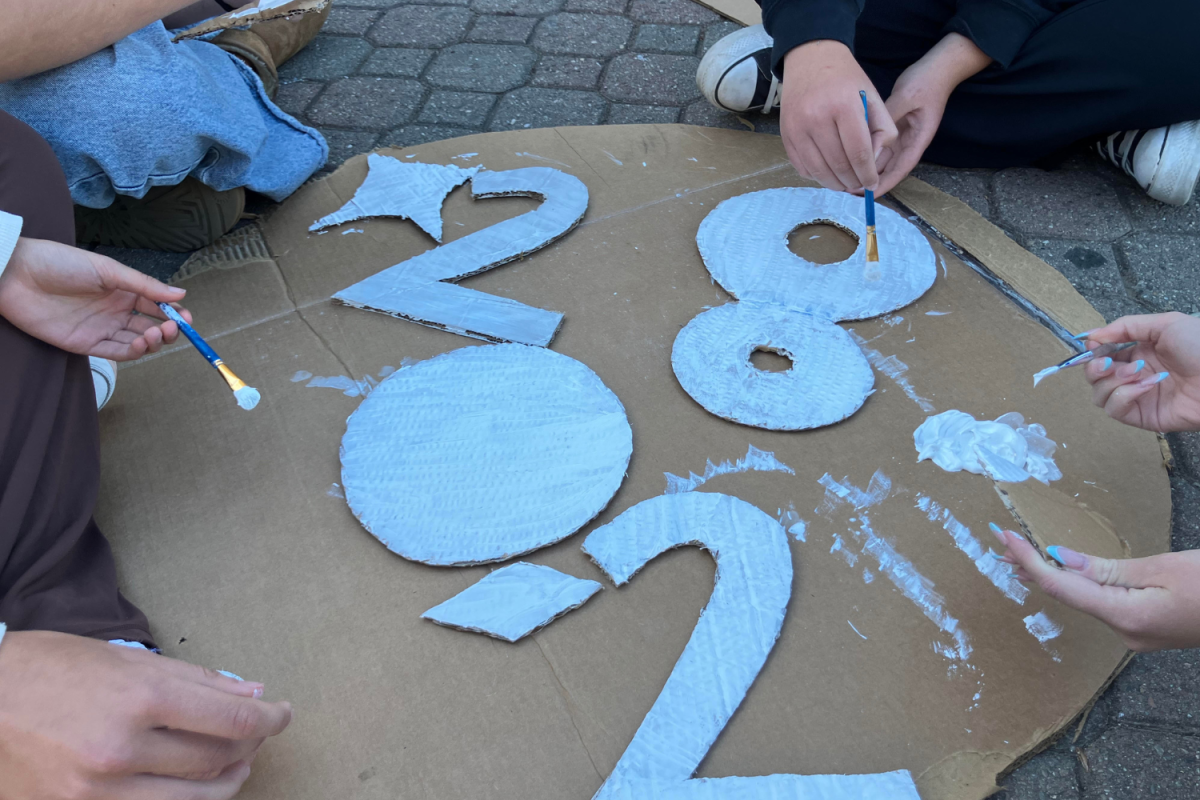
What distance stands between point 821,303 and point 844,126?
35 cm

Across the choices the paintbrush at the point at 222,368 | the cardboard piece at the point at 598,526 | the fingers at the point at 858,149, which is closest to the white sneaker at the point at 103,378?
the cardboard piece at the point at 598,526

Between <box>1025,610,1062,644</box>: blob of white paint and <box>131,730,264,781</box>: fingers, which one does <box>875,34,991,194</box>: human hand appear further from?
<box>131,730,264,781</box>: fingers

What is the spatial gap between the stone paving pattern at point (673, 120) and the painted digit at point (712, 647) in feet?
1.16

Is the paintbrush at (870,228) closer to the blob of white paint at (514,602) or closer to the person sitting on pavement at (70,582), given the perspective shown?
the blob of white paint at (514,602)

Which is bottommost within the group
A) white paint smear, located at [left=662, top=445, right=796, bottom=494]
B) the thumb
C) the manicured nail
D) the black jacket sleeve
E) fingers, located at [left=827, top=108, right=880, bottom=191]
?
white paint smear, located at [left=662, top=445, right=796, bottom=494]

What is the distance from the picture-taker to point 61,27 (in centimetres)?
140

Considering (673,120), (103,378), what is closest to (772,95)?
(673,120)

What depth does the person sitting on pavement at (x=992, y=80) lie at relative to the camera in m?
1.54

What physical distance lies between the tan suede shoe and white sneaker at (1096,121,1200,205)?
6.87ft

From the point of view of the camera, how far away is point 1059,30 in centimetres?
180

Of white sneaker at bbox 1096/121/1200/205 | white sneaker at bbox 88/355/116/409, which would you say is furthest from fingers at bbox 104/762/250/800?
white sneaker at bbox 1096/121/1200/205

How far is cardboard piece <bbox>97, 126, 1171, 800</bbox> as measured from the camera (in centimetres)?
110

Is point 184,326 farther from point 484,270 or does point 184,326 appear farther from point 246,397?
point 484,270

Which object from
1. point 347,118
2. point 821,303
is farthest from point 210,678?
point 347,118
